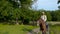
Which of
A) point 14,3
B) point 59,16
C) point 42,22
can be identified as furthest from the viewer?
point 59,16

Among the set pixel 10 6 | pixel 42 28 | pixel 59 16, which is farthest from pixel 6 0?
pixel 42 28

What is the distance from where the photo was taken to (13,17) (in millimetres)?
78438

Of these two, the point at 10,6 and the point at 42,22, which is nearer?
the point at 42,22

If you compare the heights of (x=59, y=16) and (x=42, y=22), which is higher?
(x=42, y=22)

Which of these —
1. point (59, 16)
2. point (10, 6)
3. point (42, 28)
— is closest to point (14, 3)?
point (10, 6)

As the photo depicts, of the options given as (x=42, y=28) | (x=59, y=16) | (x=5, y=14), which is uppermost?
(x=42, y=28)

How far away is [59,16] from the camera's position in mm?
110375

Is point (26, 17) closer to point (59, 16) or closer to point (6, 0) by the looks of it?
point (6, 0)

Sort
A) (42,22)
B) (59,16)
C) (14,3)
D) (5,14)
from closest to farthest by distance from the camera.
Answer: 1. (42,22)
2. (5,14)
3. (14,3)
4. (59,16)

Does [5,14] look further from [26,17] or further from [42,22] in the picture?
[42,22]

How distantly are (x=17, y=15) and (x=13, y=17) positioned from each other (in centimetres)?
166

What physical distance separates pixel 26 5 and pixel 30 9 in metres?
3.45

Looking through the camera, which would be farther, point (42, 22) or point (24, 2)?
point (24, 2)

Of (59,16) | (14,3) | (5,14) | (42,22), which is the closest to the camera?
(42,22)
